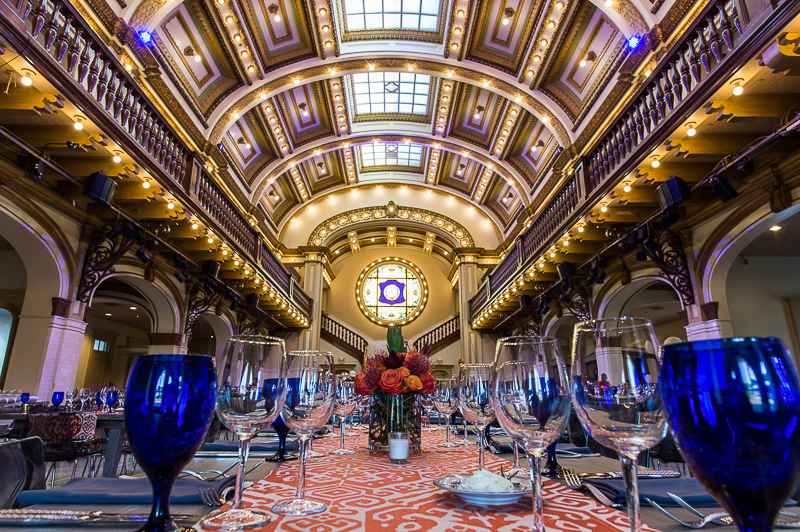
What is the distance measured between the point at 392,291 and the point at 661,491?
16425 mm

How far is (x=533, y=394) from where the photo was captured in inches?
30.7

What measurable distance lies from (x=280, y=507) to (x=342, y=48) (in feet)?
31.4

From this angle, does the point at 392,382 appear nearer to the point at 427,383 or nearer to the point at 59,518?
the point at 427,383

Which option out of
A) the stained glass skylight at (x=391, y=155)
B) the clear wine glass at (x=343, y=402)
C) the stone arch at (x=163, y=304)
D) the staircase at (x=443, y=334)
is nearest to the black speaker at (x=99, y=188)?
the stone arch at (x=163, y=304)

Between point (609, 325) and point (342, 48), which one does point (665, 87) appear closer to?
point (609, 325)

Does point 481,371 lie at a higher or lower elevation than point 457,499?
higher

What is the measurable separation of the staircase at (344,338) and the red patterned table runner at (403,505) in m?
12.8

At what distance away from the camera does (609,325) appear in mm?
640

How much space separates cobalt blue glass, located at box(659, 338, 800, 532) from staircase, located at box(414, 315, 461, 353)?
555 inches

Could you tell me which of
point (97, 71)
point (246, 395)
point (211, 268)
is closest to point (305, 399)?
point (246, 395)

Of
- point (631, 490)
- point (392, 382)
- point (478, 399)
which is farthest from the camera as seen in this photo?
point (392, 382)

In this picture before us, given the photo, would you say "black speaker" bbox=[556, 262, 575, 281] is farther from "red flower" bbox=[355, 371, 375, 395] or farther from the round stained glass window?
the round stained glass window

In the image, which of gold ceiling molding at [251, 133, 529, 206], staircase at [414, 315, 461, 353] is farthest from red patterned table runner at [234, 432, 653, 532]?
staircase at [414, 315, 461, 353]

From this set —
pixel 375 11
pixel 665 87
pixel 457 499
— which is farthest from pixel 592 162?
pixel 457 499
